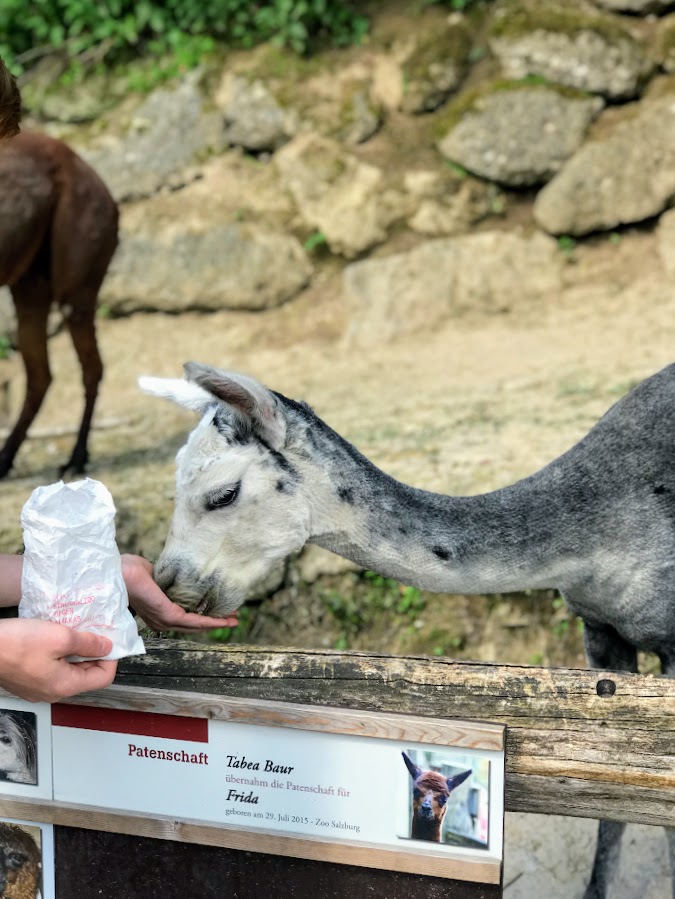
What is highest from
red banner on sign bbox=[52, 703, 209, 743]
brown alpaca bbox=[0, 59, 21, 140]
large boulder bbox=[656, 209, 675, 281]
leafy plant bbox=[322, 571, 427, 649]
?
brown alpaca bbox=[0, 59, 21, 140]

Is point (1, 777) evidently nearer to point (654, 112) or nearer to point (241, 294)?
point (241, 294)

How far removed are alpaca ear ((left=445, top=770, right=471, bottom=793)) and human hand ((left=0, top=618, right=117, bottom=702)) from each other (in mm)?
676

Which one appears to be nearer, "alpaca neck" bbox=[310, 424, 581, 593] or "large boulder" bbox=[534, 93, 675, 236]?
"alpaca neck" bbox=[310, 424, 581, 593]

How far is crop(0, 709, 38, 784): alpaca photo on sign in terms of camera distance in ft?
6.90

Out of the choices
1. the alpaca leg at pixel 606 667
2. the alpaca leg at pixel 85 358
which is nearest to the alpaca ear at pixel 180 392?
the alpaca leg at pixel 606 667

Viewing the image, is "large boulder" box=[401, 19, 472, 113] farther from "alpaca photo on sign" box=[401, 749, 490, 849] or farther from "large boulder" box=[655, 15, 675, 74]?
"alpaca photo on sign" box=[401, 749, 490, 849]

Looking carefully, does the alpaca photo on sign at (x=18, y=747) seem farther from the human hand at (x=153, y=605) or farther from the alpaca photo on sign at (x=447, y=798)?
the alpaca photo on sign at (x=447, y=798)

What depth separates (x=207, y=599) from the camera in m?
2.44

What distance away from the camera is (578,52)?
7805 mm

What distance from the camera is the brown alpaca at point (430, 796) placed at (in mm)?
1861

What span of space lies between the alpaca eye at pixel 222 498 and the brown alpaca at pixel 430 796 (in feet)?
2.60

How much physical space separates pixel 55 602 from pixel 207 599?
0.63m

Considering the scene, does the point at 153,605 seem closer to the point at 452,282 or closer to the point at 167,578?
the point at 167,578

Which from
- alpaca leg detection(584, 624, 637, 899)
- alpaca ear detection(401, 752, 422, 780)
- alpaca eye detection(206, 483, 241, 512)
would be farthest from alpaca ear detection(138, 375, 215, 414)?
alpaca leg detection(584, 624, 637, 899)
